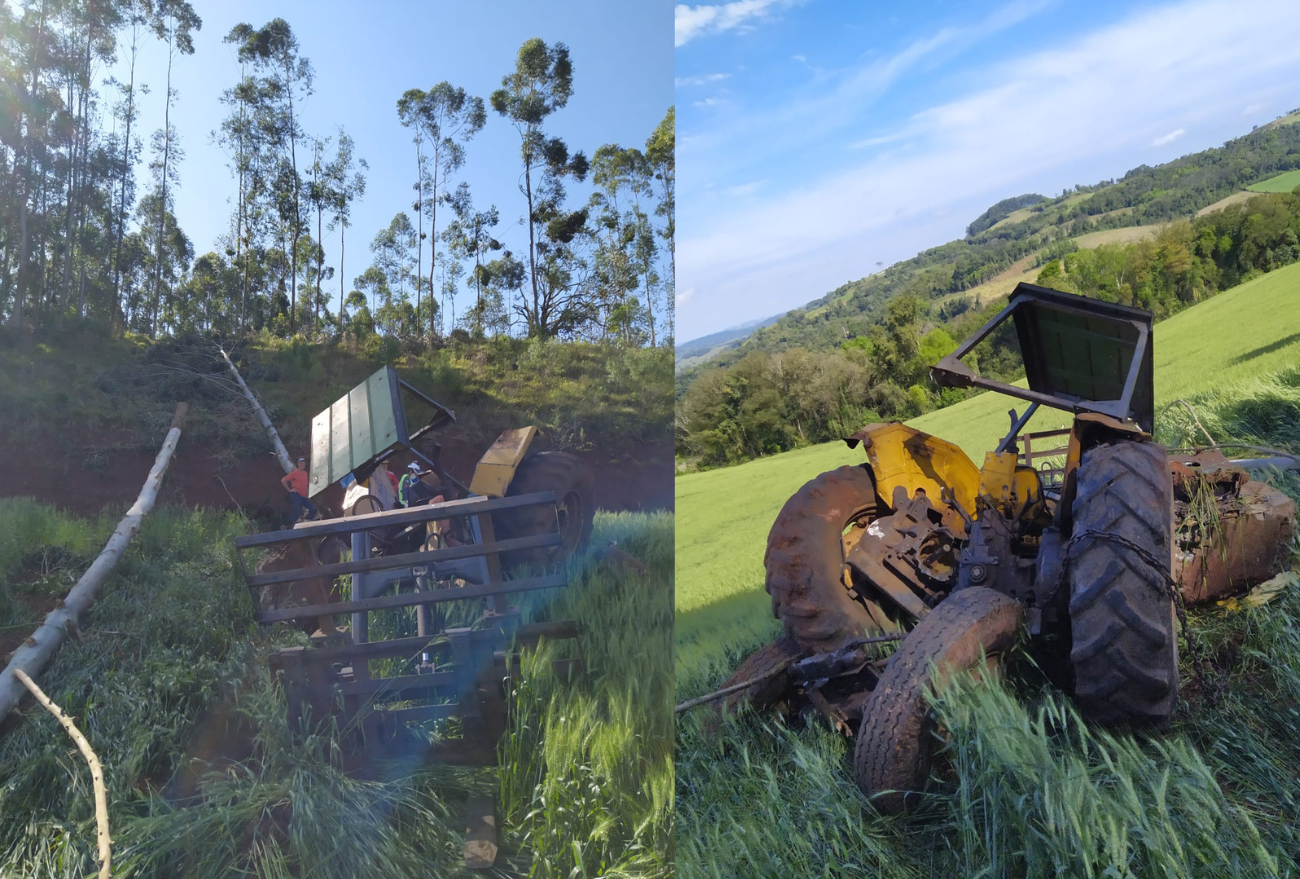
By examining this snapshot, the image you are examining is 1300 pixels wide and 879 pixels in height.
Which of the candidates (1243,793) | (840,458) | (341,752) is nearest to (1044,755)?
(1243,793)

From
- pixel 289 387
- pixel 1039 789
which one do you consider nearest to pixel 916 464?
pixel 1039 789

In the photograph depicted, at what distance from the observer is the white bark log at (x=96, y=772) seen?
214cm

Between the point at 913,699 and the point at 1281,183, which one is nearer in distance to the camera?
the point at 913,699

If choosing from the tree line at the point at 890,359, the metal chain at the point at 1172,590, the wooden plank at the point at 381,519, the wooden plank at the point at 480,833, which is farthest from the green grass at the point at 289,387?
the metal chain at the point at 1172,590

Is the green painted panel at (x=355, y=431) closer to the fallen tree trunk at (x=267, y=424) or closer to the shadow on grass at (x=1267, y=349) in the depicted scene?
the fallen tree trunk at (x=267, y=424)

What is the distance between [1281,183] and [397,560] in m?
5.43

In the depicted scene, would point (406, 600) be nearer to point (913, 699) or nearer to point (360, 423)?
point (360, 423)

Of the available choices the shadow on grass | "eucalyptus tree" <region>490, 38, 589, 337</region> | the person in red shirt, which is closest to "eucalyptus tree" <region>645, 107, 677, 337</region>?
"eucalyptus tree" <region>490, 38, 589, 337</region>

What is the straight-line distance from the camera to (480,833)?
2.45m

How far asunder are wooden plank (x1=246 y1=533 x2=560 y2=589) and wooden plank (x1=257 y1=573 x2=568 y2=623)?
99 mm

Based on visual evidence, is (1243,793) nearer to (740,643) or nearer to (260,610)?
(740,643)

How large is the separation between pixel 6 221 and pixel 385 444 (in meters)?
1.59

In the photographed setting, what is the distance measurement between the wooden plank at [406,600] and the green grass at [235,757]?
0.18 meters

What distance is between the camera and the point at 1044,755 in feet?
5.50
